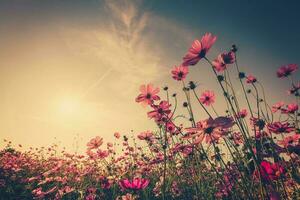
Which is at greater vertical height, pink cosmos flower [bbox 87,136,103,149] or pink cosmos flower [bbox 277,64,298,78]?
pink cosmos flower [bbox 277,64,298,78]

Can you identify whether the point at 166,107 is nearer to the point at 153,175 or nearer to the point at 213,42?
the point at 213,42

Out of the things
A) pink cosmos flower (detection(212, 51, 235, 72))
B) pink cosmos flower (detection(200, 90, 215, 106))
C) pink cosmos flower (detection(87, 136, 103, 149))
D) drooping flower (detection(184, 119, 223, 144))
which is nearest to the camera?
drooping flower (detection(184, 119, 223, 144))

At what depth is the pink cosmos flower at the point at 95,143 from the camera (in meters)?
4.14

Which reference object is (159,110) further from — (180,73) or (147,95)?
(180,73)

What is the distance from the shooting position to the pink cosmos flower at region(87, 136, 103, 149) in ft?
13.6

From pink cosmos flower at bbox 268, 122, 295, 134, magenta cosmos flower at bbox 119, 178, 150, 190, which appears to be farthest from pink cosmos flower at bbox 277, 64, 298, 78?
magenta cosmos flower at bbox 119, 178, 150, 190

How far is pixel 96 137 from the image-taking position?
14.0 feet

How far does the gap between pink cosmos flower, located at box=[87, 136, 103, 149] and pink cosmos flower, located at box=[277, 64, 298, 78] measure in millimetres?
2780

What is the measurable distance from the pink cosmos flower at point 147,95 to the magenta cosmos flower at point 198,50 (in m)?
1.12

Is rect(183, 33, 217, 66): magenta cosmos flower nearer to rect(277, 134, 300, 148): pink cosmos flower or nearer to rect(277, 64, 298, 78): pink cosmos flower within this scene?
rect(277, 134, 300, 148): pink cosmos flower

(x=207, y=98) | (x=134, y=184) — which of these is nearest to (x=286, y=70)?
(x=207, y=98)

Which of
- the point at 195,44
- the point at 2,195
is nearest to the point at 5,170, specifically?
the point at 2,195

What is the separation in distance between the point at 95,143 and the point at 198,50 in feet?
8.39

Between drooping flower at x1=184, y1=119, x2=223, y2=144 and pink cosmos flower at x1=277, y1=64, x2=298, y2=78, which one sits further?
pink cosmos flower at x1=277, y1=64, x2=298, y2=78
